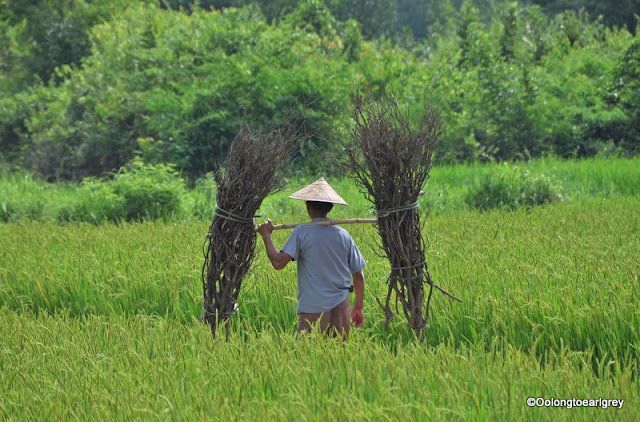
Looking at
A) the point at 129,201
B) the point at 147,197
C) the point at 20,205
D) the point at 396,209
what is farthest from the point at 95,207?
the point at 396,209

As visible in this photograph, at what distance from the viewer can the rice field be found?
3.11 m

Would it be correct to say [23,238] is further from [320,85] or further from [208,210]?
[320,85]

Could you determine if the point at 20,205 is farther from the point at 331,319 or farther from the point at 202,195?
the point at 331,319

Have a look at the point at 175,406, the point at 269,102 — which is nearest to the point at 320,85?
the point at 269,102

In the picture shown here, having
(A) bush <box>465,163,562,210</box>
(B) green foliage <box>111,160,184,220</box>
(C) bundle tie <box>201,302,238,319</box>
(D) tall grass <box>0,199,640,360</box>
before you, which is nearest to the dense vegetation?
(B) green foliage <box>111,160,184,220</box>

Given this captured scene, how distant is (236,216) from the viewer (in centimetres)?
450

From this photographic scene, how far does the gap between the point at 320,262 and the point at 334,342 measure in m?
0.61

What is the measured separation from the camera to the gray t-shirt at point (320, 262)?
429 centimetres

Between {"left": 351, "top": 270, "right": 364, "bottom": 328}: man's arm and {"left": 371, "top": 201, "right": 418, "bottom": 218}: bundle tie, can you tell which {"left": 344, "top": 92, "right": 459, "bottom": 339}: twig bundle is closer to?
{"left": 371, "top": 201, "right": 418, "bottom": 218}: bundle tie

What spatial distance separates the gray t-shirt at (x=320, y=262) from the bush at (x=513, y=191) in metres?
6.94

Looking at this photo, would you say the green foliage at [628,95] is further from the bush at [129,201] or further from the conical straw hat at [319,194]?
the conical straw hat at [319,194]

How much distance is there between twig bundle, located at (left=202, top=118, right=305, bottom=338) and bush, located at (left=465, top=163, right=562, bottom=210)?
6874 mm

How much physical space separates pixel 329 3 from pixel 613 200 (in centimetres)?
2642

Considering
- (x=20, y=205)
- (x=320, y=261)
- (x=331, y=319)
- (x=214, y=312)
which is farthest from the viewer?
(x=20, y=205)
